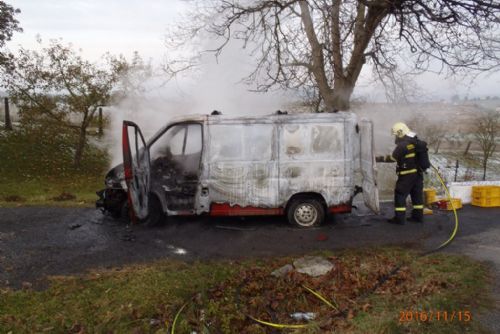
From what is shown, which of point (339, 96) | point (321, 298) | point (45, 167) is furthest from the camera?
point (45, 167)

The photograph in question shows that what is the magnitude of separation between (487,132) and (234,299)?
22685 millimetres

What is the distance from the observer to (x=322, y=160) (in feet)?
21.1

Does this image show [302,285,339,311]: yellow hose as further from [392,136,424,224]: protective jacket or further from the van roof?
[392,136,424,224]: protective jacket

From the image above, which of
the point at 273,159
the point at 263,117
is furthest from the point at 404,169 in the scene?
the point at 263,117

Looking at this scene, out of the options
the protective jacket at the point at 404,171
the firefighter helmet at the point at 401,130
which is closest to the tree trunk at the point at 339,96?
the firefighter helmet at the point at 401,130

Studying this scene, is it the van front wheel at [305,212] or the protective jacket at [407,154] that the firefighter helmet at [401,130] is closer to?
the protective jacket at [407,154]

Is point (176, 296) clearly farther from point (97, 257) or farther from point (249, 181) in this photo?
point (249, 181)

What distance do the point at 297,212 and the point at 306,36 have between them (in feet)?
18.6

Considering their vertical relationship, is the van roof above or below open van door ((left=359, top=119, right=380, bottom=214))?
above

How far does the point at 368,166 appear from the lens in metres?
6.39

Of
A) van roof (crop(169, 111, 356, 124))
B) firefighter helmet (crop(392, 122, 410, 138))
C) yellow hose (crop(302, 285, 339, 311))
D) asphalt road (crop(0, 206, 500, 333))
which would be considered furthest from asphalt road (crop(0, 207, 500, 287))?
van roof (crop(169, 111, 356, 124))

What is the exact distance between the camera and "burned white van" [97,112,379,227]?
638 centimetres

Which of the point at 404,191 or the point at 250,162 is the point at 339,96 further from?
the point at 250,162
